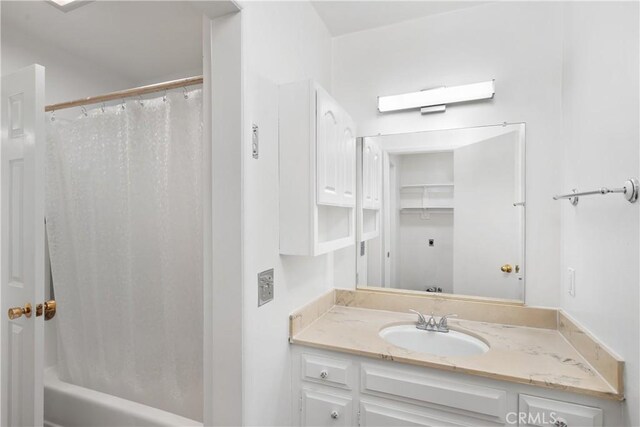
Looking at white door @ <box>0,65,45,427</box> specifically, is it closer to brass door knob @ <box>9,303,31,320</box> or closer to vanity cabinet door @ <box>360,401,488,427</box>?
brass door knob @ <box>9,303,31,320</box>

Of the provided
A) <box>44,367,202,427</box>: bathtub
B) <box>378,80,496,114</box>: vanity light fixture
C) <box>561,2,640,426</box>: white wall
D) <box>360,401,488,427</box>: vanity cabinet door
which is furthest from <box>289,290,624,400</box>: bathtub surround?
<box>378,80,496,114</box>: vanity light fixture

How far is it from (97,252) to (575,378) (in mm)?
2237

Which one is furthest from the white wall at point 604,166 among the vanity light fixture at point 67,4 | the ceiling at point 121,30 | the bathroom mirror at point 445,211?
the vanity light fixture at point 67,4

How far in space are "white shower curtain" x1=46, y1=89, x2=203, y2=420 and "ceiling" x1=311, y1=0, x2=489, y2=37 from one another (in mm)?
917

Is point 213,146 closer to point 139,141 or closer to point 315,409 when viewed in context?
point 139,141

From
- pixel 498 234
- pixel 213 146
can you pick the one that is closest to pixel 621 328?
pixel 498 234

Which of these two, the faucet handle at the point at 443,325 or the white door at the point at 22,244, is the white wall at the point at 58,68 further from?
the faucet handle at the point at 443,325

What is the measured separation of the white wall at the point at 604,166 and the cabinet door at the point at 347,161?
1.03m

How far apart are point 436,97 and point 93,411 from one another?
251 cm

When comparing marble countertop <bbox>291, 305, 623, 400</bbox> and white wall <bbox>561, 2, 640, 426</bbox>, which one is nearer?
white wall <bbox>561, 2, 640, 426</bbox>

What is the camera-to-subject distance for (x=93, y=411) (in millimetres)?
1688

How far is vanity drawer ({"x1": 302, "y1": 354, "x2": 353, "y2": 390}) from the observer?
1422 millimetres

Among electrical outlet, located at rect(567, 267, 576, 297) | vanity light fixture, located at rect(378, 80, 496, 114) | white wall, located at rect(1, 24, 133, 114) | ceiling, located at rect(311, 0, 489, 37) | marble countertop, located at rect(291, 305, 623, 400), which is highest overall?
ceiling, located at rect(311, 0, 489, 37)

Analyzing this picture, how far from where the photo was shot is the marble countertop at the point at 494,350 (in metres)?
1.14
